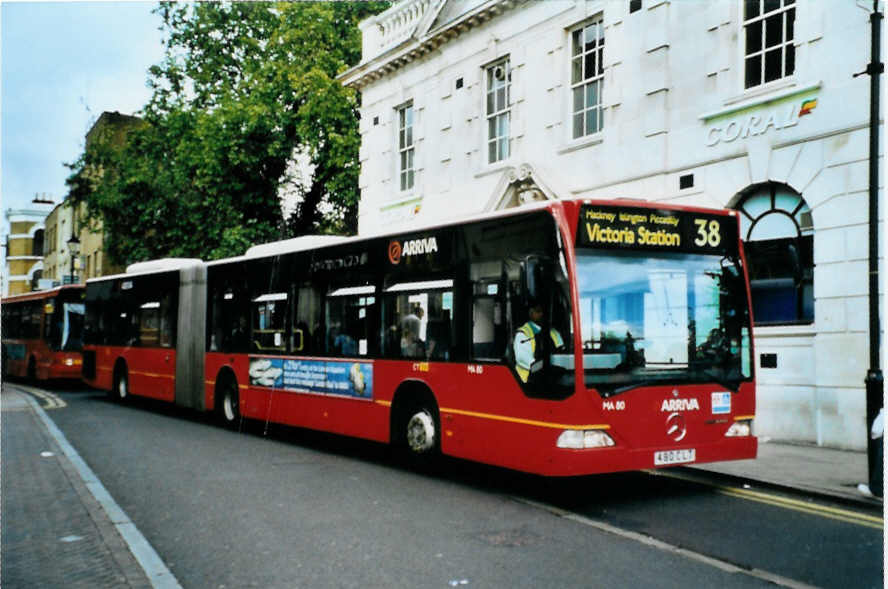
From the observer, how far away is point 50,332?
26203 mm

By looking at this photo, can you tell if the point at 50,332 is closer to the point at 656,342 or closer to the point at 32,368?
the point at 32,368

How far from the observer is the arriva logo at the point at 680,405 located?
324 inches

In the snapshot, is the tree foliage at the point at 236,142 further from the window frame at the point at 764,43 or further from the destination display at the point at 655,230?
the destination display at the point at 655,230

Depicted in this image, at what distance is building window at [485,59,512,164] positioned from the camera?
19031 millimetres

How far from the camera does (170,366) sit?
691 inches

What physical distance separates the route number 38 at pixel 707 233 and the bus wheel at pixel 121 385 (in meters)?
14.9

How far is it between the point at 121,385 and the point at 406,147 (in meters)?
8.89

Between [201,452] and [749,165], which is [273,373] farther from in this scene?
[749,165]

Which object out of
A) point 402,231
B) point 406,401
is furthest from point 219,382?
point 402,231

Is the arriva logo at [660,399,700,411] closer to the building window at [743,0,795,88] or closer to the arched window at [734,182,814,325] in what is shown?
the arched window at [734,182,814,325]

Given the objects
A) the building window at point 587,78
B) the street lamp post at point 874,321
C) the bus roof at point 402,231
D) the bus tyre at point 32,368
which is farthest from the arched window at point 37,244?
the street lamp post at point 874,321

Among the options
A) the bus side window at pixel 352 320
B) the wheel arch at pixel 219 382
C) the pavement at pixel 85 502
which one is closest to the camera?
the pavement at pixel 85 502

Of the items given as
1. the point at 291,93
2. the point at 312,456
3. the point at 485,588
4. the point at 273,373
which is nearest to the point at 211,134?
the point at 291,93

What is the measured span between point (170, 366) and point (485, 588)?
524 inches
